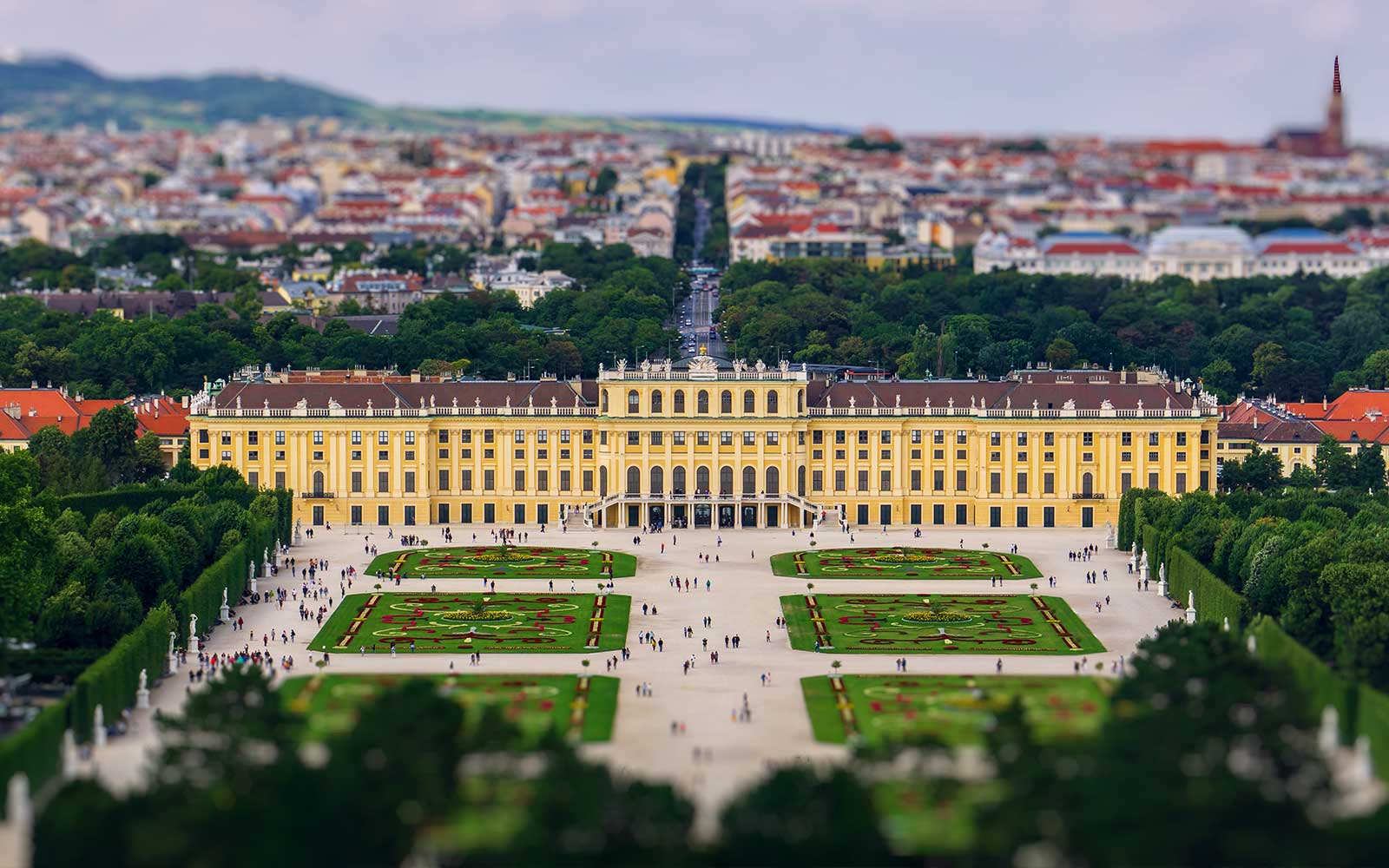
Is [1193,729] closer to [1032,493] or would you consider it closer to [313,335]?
[1032,493]

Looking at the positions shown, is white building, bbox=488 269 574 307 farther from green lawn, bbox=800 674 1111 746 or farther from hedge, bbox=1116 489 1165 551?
green lawn, bbox=800 674 1111 746

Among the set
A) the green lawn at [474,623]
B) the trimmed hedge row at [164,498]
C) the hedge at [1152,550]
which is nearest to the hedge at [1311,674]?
the green lawn at [474,623]

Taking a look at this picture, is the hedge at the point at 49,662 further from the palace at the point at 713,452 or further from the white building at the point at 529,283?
the white building at the point at 529,283

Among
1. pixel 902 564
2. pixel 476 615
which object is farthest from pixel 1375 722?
pixel 902 564

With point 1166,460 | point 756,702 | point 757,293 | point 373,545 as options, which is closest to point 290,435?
point 373,545

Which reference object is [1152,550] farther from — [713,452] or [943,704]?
[943,704]

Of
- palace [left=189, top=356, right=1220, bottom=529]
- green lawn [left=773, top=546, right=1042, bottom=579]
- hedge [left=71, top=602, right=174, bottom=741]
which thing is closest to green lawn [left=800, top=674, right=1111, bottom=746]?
hedge [left=71, top=602, right=174, bottom=741]

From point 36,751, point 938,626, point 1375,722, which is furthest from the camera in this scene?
point 938,626
